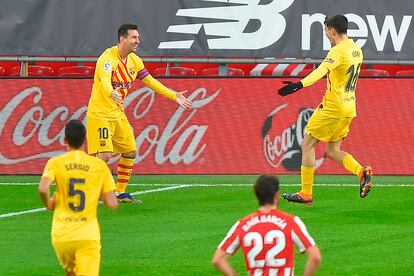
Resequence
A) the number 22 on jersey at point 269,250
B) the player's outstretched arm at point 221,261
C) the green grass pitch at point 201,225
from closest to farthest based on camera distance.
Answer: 1. the number 22 on jersey at point 269,250
2. the player's outstretched arm at point 221,261
3. the green grass pitch at point 201,225

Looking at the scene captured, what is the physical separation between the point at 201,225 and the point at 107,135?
7.28 ft

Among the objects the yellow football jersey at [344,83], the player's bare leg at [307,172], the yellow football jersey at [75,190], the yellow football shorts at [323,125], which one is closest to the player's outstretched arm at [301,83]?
the yellow football jersey at [344,83]

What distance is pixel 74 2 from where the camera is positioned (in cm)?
2034

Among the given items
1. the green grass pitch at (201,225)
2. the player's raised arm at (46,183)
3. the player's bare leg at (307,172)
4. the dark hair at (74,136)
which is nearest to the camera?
the player's raised arm at (46,183)

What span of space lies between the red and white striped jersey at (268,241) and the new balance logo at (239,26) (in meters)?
12.3

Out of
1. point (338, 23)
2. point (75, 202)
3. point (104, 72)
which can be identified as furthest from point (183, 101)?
point (75, 202)

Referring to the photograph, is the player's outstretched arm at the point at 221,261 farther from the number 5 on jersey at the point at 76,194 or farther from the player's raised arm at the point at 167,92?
the player's raised arm at the point at 167,92

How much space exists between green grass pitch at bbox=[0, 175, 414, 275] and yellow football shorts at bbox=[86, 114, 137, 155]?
0.82m

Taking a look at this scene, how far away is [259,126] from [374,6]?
9.15ft

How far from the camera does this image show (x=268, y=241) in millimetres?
8047

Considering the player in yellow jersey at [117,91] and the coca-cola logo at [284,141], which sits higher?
the player in yellow jersey at [117,91]

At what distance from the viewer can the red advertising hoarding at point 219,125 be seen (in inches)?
777

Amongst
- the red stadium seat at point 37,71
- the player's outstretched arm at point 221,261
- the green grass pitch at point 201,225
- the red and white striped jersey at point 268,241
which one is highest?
the red stadium seat at point 37,71

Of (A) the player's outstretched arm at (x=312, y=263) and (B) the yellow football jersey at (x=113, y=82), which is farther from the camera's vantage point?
(B) the yellow football jersey at (x=113, y=82)
